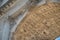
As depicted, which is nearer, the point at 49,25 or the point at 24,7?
the point at 24,7

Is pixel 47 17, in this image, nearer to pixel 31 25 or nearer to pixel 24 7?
pixel 31 25

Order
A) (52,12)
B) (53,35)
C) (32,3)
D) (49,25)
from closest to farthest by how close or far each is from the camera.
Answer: (32,3)
(52,12)
(49,25)
(53,35)

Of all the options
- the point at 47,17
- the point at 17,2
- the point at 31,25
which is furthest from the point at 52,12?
the point at 17,2

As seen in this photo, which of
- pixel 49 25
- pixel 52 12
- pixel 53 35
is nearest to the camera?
pixel 52 12

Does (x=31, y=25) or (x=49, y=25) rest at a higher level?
(x=31, y=25)

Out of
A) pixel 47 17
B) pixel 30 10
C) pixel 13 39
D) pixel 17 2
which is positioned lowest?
pixel 47 17

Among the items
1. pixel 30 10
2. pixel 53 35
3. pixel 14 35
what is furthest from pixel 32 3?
pixel 53 35

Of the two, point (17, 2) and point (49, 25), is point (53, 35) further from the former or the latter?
point (17, 2)
